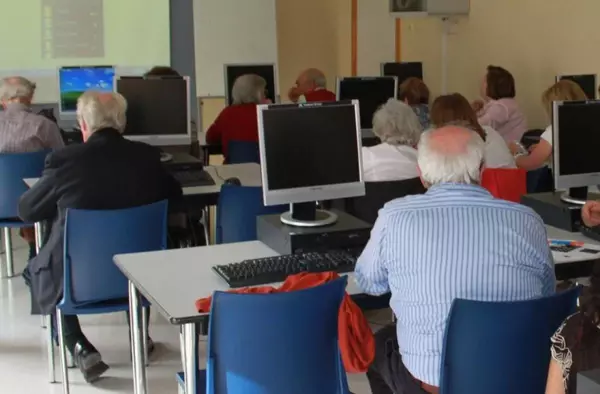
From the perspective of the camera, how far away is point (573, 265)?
2.94 metres

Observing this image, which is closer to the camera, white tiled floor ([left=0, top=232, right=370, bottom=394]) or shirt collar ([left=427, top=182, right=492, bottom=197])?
shirt collar ([left=427, top=182, right=492, bottom=197])

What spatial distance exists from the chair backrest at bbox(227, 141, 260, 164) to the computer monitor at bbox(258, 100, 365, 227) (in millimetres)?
2618

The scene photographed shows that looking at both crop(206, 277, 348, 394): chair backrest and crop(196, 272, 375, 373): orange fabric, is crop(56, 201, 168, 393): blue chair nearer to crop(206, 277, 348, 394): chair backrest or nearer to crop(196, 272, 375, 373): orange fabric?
crop(196, 272, 375, 373): orange fabric

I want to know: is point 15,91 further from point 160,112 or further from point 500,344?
point 500,344

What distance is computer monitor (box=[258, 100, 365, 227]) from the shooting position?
2.97 metres

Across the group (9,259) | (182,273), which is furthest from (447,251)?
(9,259)

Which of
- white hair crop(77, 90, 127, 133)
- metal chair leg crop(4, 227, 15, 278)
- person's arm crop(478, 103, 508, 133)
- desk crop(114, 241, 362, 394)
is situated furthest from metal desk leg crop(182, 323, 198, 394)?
person's arm crop(478, 103, 508, 133)

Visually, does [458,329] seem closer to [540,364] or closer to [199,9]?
[540,364]

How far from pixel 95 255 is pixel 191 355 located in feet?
3.45

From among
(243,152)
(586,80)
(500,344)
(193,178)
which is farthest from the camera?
(586,80)

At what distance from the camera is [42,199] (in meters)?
3.53

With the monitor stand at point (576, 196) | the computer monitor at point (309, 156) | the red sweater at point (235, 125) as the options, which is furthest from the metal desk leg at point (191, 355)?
the red sweater at point (235, 125)

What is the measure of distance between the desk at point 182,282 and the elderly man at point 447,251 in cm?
29

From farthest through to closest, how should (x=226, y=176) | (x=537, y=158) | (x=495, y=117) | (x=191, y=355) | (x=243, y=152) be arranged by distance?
(x=495, y=117) < (x=243, y=152) < (x=226, y=176) < (x=537, y=158) < (x=191, y=355)
